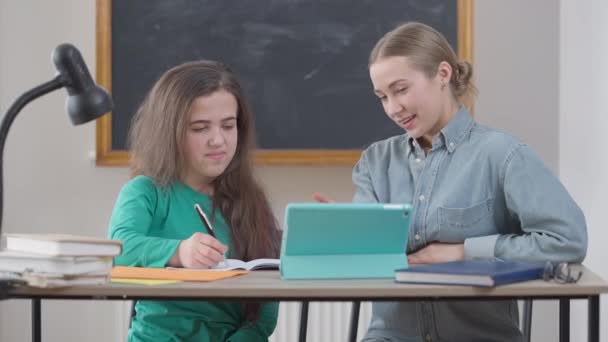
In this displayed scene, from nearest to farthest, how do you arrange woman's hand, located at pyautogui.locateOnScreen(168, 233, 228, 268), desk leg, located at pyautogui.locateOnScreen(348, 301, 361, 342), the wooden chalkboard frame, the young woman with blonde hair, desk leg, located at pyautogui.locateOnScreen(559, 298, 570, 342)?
desk leg, located at pyautogui.locateOnScreen(559, 298, 570, 342) < woman's hand, located at pyautogui.locateOnScreen(168, 233, 228, 268) < the young woman with blonde hair < desk leg, located at pyautogui.locateOnScreen(348, 301, 361, 342) < the wooden chalkboard frame

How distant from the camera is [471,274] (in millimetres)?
1515

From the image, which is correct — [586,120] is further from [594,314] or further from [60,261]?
[60,261]

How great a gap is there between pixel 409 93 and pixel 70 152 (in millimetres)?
1485

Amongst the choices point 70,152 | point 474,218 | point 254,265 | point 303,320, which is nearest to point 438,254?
point 474,218

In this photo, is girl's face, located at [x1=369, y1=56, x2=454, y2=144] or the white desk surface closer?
the white desk surface

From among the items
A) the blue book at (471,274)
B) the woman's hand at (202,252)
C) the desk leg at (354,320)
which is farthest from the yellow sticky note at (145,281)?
the desk leg at (354,320)

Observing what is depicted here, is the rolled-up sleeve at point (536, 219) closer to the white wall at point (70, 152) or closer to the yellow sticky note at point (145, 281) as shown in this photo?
the yellow sticky note at point (145, 281)

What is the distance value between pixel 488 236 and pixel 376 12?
1.29 metres

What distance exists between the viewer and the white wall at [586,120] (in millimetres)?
2615

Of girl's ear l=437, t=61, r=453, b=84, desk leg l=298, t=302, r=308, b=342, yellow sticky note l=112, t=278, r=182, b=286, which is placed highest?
girl's ear l=437, t=61, r=453, b=84

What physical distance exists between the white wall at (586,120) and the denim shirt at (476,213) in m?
0.70

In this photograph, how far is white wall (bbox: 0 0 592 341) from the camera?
9.98 ft

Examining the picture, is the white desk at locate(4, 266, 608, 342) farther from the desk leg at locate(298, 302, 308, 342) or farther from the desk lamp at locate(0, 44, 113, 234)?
the desk leg at locate(298, 302, 308, 342)

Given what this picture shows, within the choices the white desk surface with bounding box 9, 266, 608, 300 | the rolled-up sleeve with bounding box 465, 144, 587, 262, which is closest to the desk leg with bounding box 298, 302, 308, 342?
the rolled-up sleeve with bounding box 465, 144, 587, 262
